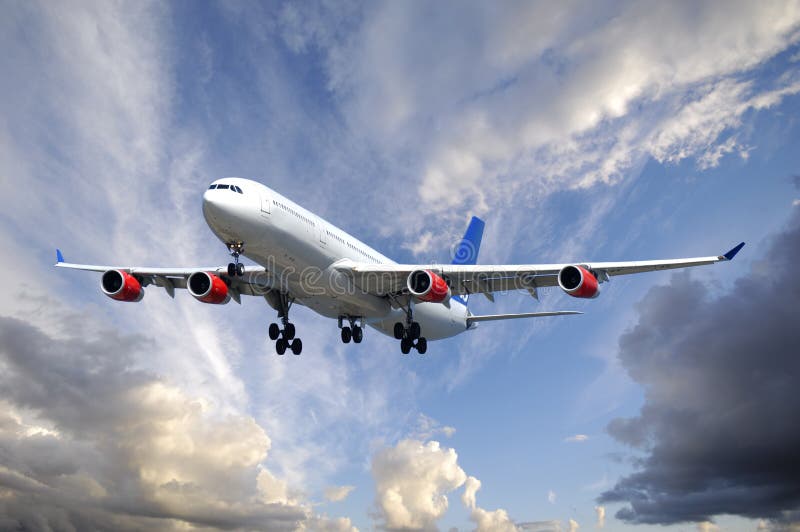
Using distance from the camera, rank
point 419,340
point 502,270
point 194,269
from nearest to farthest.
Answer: point 502,270 < point 194,269 < point 419,340

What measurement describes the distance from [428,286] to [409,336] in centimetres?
633

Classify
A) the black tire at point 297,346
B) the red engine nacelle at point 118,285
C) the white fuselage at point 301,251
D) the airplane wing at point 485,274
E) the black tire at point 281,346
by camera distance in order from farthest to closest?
1. the black tire at point 297,346
2. the black tire at point 281,346
3. the red engine nacelle at point 118,285
4. the airplane wing at point 485,274
5. the white fuselage at point 301,251

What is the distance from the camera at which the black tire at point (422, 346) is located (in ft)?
133

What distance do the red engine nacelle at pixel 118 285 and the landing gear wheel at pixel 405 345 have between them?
15.2 metres

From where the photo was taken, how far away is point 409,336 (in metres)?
39.7

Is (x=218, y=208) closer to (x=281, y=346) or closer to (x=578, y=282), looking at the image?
(x=281, y=346)

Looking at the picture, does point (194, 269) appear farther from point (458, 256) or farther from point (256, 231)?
point (458, 256)

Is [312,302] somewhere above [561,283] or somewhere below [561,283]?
above

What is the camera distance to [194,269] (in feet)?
125

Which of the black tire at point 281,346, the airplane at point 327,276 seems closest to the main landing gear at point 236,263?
the airplane at point 327,276

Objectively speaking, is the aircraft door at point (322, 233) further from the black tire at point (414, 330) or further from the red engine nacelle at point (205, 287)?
the black tire at point (414, 330)

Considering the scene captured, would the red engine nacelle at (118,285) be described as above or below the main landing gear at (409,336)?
above

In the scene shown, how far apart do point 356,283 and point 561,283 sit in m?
10.4

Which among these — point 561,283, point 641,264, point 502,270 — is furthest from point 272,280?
point 641,264
